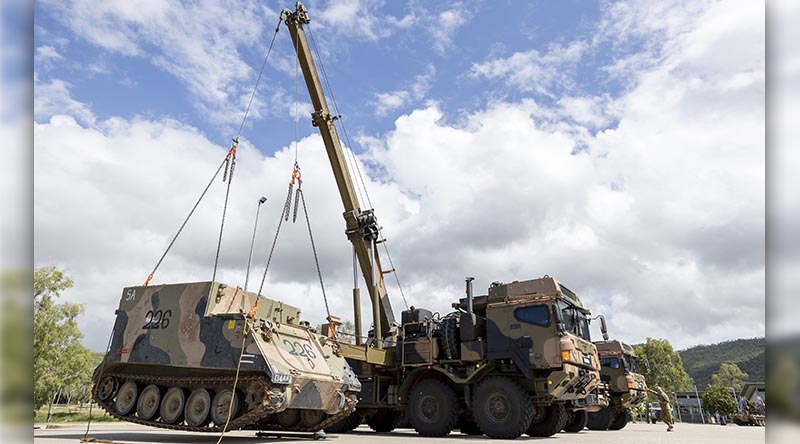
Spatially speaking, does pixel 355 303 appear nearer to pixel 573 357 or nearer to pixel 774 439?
pixel 573 357

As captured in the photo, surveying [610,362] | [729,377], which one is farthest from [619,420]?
[729,377]

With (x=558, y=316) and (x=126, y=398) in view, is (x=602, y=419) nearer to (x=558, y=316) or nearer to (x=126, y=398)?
(x=558, y=316)

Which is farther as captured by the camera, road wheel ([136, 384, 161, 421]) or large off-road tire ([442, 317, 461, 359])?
large off-road tire ([442, 317, 461, 359])

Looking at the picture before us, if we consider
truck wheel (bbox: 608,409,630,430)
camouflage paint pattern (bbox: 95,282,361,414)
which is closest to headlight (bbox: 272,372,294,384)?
camouflage paint pattern (bbox: 95,282,361,414)

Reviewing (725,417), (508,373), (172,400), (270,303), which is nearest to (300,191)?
(270,303)

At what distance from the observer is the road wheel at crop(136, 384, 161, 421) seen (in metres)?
10.1

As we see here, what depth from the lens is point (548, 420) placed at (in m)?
14.0

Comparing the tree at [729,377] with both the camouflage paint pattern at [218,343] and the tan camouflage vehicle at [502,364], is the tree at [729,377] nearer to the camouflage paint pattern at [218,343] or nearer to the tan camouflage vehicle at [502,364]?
the tan camouflage vehicle at [502,364]

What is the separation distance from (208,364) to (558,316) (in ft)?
24.2

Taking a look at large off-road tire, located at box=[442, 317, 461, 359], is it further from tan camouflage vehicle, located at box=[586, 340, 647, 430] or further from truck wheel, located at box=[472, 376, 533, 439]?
tan camouflage vehicle, located at box=[586, 340, 647, 430]

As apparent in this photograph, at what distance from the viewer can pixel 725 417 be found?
139 feet

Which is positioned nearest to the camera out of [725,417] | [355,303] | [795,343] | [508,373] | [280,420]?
[795,343]

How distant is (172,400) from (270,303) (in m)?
2.50

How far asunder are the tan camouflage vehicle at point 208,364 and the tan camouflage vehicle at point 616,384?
37.8 ft
